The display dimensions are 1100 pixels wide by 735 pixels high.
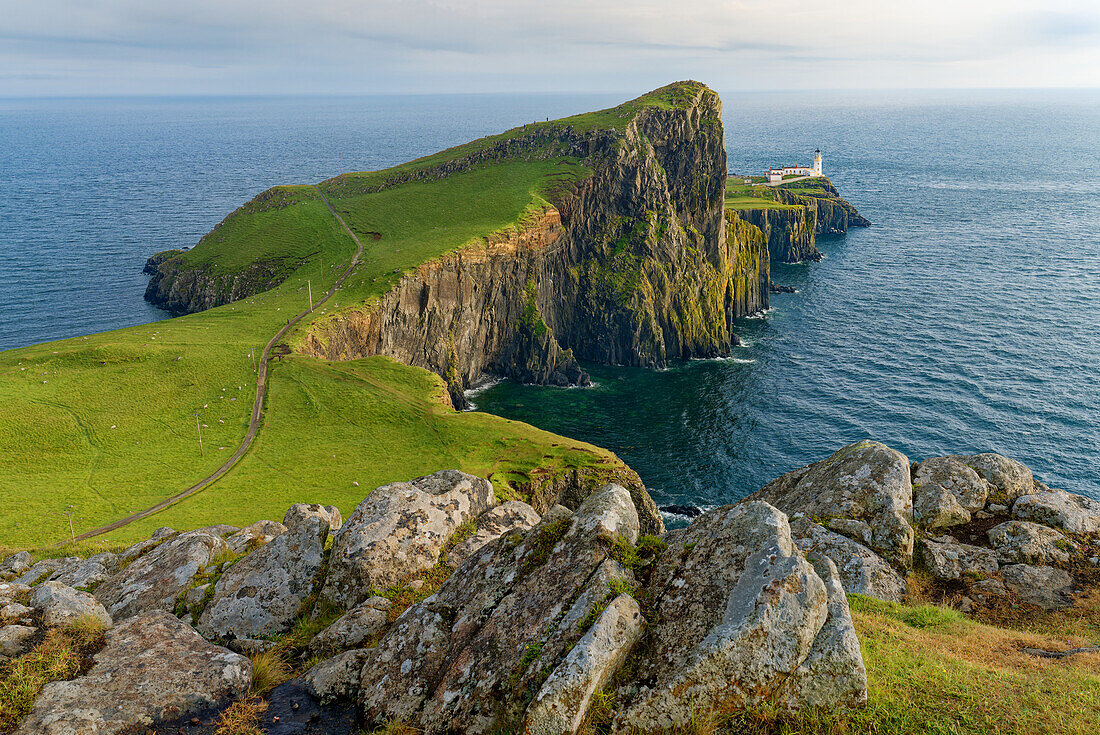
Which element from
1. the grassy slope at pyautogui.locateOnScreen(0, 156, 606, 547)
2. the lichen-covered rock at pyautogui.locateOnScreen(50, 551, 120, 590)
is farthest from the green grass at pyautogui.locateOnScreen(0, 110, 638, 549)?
the lichen-covered rock at pyautogui.locateOnScreen(50, 551, 120, 590)

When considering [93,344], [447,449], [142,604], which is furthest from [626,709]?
[93,344]

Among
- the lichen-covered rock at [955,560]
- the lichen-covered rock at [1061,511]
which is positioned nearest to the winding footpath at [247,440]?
the lichen-covered rock at [955,560]

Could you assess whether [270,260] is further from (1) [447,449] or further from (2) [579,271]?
(1) [447,449]

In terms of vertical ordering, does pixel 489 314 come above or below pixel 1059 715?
below

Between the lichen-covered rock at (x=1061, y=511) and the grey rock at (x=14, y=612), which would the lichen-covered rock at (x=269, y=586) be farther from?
the lichen-covered rock at (x=1061, y=511)

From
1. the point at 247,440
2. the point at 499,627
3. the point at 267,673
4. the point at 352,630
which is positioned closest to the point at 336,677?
the point at 267,673
